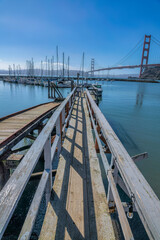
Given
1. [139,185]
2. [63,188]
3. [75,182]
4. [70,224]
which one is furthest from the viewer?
[75,182]

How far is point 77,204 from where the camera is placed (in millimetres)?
1867

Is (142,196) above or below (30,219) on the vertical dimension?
above

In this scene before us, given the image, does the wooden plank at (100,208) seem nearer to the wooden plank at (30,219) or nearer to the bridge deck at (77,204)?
the bridge deck at (77,204)

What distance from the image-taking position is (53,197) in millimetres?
1954

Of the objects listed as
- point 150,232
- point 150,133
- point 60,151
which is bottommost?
point 150,133

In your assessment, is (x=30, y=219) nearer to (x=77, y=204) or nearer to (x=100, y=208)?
Result: (x=77, y=204)

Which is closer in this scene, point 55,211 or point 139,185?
point 139,185

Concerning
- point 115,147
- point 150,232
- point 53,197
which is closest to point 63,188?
point 53,197

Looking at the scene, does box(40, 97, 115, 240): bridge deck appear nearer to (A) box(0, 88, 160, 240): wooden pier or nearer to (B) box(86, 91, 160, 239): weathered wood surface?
(A) box(0, 88, 160, 240): wooden pier

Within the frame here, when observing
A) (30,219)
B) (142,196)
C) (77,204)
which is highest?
(142,196)

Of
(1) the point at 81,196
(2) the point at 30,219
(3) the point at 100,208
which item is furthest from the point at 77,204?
(2) the point at 30,219

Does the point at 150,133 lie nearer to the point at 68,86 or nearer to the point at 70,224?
the point at 70,224

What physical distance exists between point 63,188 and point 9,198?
1.43 metres

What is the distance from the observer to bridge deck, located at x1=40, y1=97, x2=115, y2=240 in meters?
1.53
